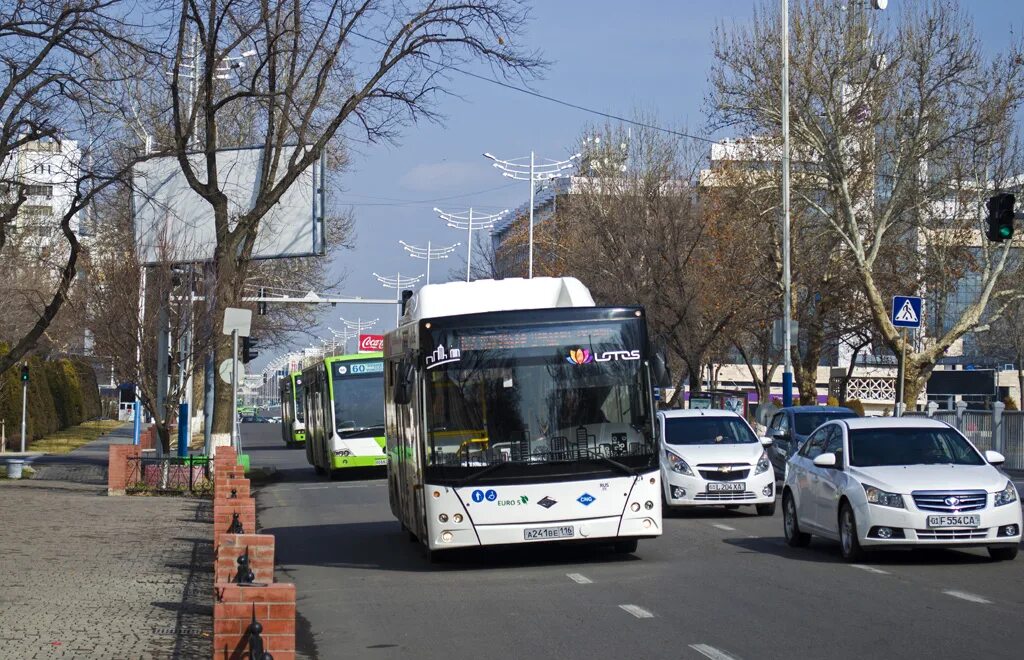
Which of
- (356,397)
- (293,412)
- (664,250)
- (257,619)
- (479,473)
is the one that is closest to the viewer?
(257,619)

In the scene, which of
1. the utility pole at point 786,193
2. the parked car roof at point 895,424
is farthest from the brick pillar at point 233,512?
the utility pole at point 786,193

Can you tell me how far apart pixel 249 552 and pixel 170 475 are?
20178 millimetres

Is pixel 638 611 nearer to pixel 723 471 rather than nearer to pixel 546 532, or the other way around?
pixel 546 532

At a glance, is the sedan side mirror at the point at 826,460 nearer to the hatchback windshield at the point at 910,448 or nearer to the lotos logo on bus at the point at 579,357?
the hatchback windshield at the point at 910,448

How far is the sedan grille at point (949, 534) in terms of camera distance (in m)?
14.1

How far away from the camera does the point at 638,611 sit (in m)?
11.5

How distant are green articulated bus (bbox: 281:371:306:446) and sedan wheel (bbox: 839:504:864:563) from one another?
4051cm

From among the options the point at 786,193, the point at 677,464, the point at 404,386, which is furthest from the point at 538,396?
the point at 786,193

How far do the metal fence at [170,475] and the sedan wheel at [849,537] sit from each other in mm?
16309

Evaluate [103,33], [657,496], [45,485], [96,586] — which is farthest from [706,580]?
[45,485]

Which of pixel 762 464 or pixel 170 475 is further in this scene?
pixel 170 475

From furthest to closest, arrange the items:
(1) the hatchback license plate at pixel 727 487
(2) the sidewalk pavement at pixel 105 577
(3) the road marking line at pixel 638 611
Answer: (1) the hatchback license plate at pixel 727 487, (3) the road marking line at pixel 638 611, (2) the sidewalk pavement at pixel 105 577

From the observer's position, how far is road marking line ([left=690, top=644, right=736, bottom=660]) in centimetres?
921

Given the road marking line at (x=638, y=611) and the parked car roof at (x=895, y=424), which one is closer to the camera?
the road marking line at (x=638, y=611)
